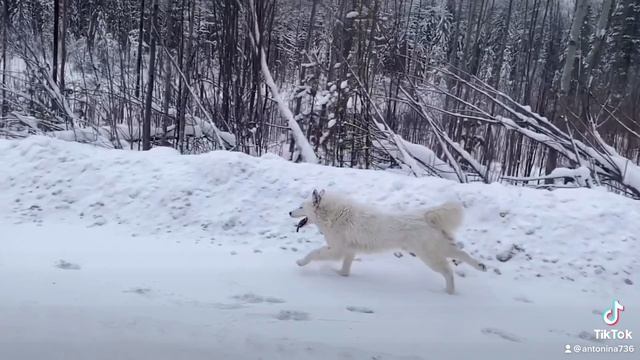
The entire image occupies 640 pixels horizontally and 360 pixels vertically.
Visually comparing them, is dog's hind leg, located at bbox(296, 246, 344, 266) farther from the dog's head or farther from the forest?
the forest

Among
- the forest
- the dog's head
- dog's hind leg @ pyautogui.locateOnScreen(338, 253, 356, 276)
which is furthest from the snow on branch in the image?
dog's hind leg @ pyautogui.locateOnScreen(338, 253, 356, 276)

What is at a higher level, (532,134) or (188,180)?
(532,134)

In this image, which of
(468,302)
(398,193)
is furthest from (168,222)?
(468,302)

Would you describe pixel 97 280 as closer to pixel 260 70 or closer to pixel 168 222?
pixel 168 222

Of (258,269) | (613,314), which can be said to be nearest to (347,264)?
(258,269)

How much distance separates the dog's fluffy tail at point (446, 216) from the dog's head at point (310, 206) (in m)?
1.15

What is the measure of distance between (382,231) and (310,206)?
0.88 metres

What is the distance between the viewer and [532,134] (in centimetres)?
814

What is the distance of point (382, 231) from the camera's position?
15.4 ft

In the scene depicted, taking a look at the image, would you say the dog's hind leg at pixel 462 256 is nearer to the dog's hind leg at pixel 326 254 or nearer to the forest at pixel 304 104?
the dog's hind leg at pixel 326 254

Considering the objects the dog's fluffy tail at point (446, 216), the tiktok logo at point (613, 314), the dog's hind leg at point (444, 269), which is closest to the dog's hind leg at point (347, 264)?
the dog's hind leg at point (444, 269)

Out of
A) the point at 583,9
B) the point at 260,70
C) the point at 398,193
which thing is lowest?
the point at 398,193

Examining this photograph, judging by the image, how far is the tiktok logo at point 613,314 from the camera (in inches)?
160

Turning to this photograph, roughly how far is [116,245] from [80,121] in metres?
6.16
